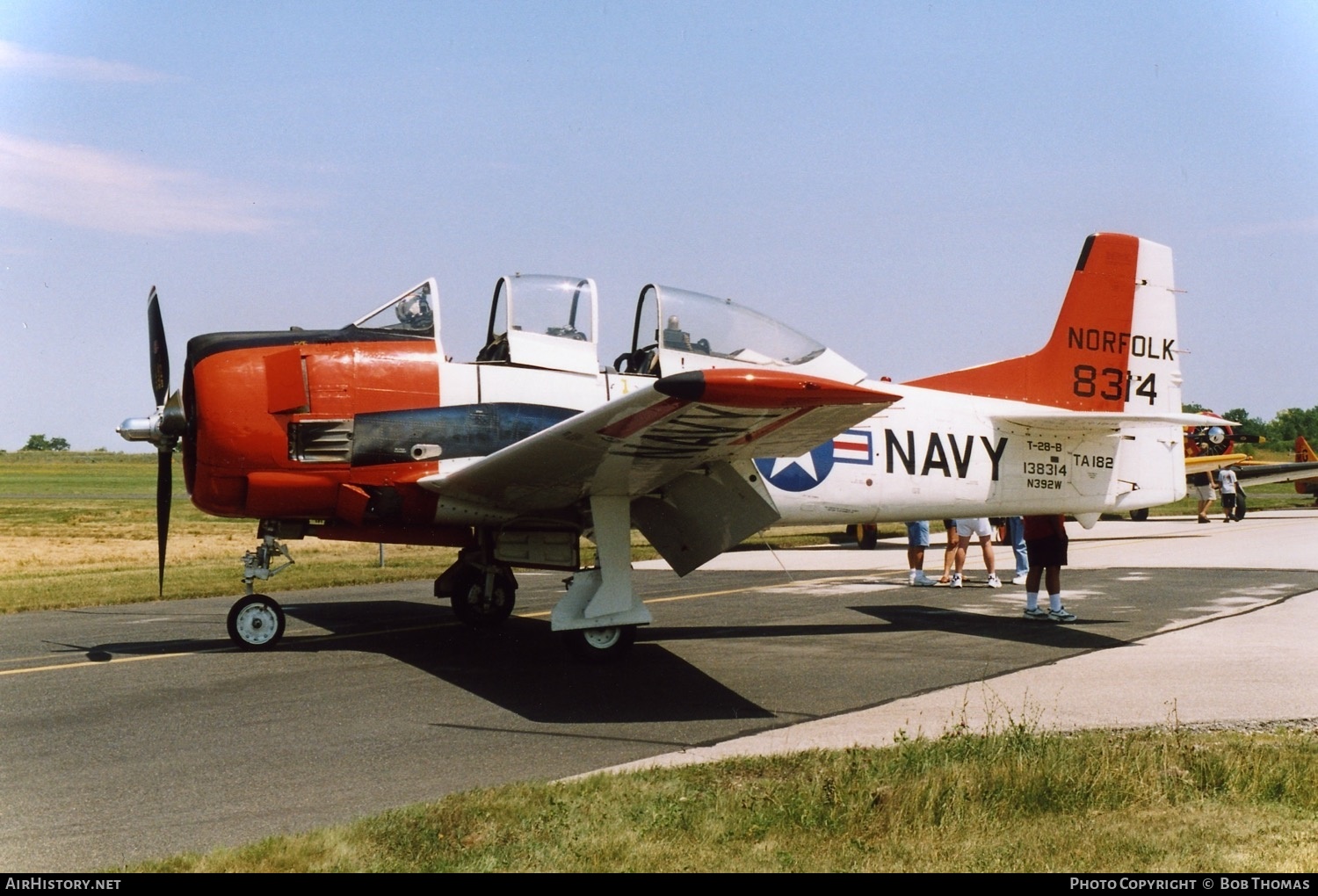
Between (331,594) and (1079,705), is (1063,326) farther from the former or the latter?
(331,594)

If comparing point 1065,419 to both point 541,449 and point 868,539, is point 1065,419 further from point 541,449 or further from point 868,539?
point 868,539

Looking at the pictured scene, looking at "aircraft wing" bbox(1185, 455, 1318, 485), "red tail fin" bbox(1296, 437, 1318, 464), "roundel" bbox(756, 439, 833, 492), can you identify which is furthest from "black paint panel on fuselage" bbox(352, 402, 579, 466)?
"red tail fin" bbox(1296, 437, 1318, 464)

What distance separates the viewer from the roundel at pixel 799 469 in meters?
11.4

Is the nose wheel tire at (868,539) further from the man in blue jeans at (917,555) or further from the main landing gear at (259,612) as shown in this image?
the main landing gear at (259,612)

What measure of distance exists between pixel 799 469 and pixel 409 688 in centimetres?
466

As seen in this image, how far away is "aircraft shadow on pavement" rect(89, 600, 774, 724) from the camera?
26.5ft

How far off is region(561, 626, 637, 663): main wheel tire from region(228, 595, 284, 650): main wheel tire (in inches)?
109

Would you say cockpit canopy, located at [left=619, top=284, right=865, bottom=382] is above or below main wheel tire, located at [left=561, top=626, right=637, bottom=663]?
above

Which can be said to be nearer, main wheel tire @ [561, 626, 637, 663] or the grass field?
the grass field

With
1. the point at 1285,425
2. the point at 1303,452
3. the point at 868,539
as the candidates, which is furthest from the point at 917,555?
the point at 1285,425

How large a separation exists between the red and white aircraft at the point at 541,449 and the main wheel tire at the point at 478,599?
0.02m

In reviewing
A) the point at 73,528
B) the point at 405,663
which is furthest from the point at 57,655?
the point at 73,528

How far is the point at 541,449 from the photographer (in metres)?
8.45

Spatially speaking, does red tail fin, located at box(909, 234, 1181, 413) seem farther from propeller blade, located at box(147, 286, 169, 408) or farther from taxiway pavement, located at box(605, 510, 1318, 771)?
propeller blade, located at box(147, 286, 169, 408)
